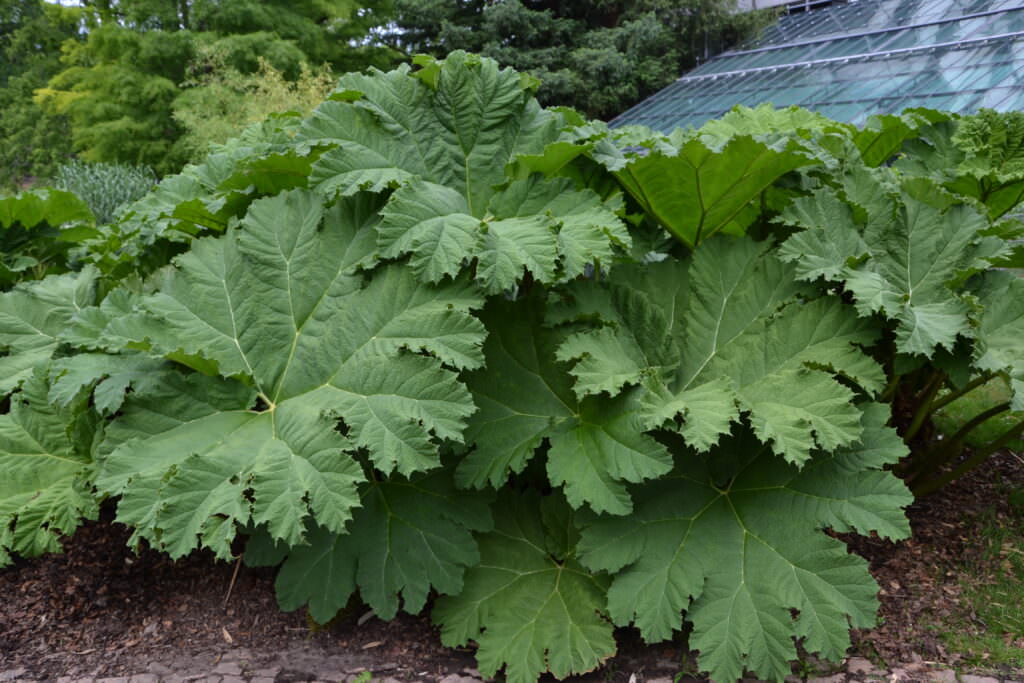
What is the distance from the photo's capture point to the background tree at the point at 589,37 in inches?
692

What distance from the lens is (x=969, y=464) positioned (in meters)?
2.82

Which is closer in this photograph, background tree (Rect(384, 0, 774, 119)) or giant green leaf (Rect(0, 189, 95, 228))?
giant green leaf (Rect(0, 189, 95, 228))

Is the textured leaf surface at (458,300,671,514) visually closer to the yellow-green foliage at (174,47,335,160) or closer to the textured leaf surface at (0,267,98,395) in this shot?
the textured leaf surface at (0,267,98,395)

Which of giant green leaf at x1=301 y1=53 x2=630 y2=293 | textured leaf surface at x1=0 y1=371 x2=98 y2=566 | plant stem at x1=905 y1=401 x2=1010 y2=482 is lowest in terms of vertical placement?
plant stem at x1=905 y1=401 x2=1010 y2=482

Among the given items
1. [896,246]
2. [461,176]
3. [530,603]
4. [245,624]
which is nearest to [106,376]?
[245,624]

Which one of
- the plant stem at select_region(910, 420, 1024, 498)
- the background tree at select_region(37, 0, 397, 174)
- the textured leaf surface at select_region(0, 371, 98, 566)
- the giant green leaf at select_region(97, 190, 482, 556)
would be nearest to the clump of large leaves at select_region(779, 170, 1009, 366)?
the plant stem at select_region(910, 420, 1024, 498)

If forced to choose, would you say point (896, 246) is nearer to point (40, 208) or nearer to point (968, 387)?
point (968, 387)

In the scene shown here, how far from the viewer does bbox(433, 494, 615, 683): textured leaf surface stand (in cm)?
228

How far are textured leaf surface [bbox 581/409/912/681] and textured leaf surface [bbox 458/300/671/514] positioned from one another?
0.67ft

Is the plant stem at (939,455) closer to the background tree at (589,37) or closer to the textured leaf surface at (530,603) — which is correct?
the textured leaf surface at (530,603)

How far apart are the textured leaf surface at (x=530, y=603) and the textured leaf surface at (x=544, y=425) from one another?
0.64 ft

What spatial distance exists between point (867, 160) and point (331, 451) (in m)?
2.59

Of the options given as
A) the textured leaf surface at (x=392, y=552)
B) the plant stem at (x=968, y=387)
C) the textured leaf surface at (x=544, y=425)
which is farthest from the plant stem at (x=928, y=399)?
the textured leaf surface at (x=392, y=552)

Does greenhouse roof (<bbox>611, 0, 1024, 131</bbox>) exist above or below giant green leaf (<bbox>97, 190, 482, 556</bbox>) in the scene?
below
